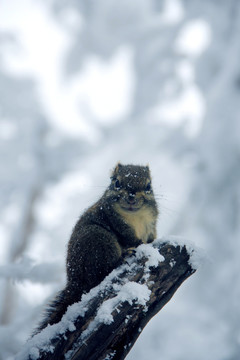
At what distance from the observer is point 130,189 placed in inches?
120

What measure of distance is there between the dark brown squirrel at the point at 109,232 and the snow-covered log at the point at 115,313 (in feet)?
0.66

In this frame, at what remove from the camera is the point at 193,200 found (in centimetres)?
921

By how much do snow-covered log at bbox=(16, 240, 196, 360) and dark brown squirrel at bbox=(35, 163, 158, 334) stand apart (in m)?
0.20

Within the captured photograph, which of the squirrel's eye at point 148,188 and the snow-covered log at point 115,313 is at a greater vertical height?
the squirrel's eye at point 148,188

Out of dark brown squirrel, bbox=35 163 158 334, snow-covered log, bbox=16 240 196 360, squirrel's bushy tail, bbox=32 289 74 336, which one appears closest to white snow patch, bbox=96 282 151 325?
snow-covered log, bbox=16 240 196 360

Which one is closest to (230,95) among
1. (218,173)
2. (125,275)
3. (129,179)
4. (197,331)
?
(218,173)

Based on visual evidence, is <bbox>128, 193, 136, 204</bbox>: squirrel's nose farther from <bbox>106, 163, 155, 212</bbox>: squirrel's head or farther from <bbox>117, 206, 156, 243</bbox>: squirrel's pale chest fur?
<bbox>117, 206, 156, 243</bbox>: squirrel's pale chest fur

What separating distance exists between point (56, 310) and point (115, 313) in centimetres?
65

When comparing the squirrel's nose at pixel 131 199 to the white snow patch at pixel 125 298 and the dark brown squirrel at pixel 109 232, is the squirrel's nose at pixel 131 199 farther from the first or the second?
the white snow patch at pixel 125 298

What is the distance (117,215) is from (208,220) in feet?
21.2

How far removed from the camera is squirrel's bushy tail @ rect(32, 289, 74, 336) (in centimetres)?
270

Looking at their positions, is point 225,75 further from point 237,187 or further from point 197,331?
point 197,331

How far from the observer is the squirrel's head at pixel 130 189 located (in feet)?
9.86

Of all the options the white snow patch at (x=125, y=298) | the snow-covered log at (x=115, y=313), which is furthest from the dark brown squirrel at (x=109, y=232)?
the white snow patch at (x=125, y=298)
